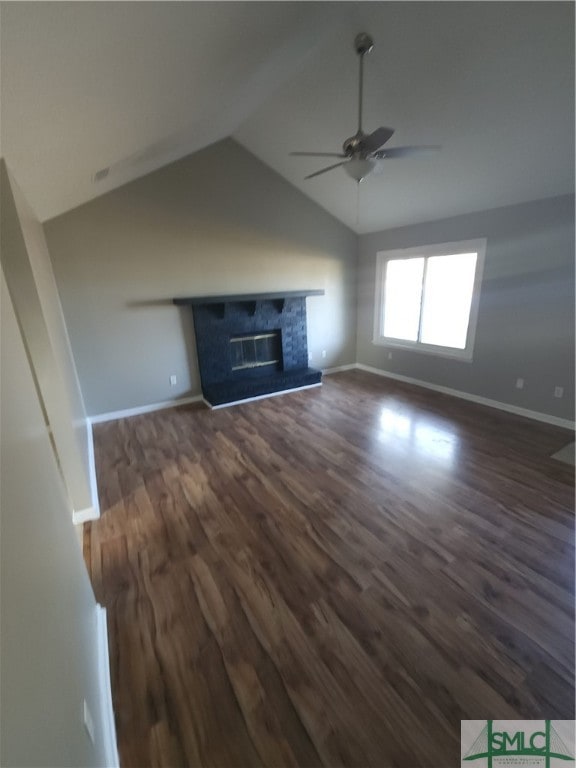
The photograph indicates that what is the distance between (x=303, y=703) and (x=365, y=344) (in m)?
5.07

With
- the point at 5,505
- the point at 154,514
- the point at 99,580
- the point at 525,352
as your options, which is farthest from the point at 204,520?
the point at 525,352

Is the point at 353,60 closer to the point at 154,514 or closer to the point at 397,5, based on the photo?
the point at 397,5

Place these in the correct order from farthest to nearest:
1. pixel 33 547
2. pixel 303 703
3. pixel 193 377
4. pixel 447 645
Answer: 1. pixel 193 377
2. pixel 447 645
3. pixel 303 703
4. pixel 33 547

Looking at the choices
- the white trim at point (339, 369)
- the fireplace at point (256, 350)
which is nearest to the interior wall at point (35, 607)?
the fireplace at point (256, 350)

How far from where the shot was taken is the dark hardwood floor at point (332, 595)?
1288mm

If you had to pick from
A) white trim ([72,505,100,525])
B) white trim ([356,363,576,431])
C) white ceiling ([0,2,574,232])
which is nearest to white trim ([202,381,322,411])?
white trim ([356,363,576,431])

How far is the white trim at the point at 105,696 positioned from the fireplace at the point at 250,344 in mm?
2927

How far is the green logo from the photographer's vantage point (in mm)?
1217

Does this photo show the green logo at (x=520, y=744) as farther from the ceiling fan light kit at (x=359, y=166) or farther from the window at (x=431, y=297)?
the window at (x=431, y=297)

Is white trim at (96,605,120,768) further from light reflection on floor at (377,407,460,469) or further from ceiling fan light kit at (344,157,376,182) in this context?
ceiling fan light kit at (344,157,376,182)

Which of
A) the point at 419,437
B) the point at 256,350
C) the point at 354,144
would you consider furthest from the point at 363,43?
the point at 256,350

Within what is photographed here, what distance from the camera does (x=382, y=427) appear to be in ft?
12.1

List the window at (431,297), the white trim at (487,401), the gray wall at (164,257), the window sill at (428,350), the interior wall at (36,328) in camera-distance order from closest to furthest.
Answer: the interior wall at (36,328) → the white trim at (487,401) → the gray wall at (164,257) → the window at (431,297) → the window sill at (428,350)

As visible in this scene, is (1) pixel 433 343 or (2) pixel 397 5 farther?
(1) pixel 433 343
